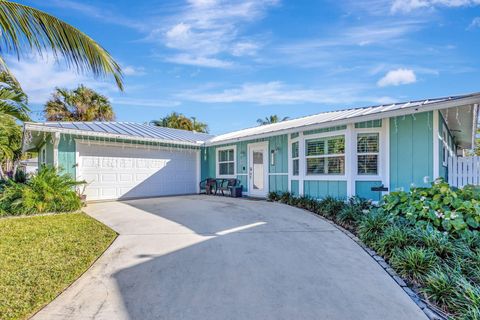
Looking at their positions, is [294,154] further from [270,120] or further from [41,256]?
[270,120]

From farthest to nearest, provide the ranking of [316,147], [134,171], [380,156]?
[134,171], [316,147], [380,156]

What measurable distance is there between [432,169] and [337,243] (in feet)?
11.6

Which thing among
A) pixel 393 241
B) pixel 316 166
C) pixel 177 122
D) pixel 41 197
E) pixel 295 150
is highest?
pixel 177 122

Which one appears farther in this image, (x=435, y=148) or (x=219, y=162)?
(x=219, y=162)

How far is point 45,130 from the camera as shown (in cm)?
855

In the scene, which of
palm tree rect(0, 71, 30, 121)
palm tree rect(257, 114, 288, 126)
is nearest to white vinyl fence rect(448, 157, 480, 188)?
palm tree rect(0, 71, 30, 121)

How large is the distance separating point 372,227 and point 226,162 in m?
8.42

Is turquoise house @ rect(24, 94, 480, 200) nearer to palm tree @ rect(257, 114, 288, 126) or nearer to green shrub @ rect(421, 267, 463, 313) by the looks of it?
green shrub @ rect(421, 267, 463, 313)

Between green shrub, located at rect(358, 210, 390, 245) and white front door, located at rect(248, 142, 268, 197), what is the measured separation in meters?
5.89

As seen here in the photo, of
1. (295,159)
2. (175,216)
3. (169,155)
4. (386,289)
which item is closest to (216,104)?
(169,155)

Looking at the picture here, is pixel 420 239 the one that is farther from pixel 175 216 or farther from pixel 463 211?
pixel 175 216

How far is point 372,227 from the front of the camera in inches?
191

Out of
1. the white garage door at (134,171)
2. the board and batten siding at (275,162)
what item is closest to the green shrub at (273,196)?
the board and batten siding at (275,162)

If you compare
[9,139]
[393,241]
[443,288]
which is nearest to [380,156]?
[393,241]
